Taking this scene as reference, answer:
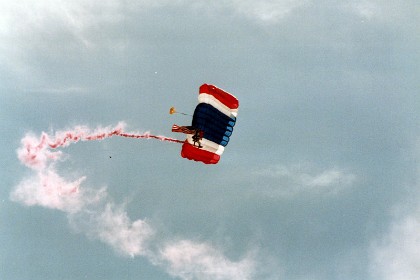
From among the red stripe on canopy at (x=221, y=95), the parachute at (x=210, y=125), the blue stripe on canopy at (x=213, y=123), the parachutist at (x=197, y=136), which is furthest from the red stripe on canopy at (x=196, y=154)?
the red stripe on canopy at (x=221, y=95)

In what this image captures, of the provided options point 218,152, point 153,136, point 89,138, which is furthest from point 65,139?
point 218,152

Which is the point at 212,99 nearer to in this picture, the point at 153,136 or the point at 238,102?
the point at 238,102

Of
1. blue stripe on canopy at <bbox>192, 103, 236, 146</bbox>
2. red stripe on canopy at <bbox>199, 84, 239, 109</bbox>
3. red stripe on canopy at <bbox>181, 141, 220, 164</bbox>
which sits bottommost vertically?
red stripe on canopy at <bbox>181, 141, 220, 164</bbox>

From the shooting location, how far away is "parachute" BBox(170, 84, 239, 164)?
2226 inches

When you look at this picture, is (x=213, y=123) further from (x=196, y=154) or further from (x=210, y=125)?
(x=196, y=154)

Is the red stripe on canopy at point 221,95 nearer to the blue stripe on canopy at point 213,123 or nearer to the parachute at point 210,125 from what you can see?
the parachute at point 210,125

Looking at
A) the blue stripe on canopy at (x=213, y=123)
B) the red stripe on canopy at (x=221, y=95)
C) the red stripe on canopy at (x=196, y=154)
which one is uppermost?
the red stripe on canopy at (x=221, y=95)

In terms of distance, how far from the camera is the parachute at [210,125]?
185 feet

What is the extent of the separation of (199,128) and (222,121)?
413 centimetres

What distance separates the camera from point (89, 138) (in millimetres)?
61906

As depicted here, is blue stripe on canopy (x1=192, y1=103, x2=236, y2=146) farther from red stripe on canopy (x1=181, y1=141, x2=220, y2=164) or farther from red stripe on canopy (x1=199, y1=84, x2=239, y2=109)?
red stripe on canopy (x1=181, y1=141, x2=220, y2=164)

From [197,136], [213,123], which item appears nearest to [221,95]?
[213,123]

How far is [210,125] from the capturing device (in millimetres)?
57688

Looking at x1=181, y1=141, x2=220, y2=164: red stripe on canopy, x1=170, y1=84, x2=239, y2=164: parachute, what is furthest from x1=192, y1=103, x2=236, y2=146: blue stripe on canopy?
x1=181, y1=141, x2=220, y2=164: red stripe on canopy
